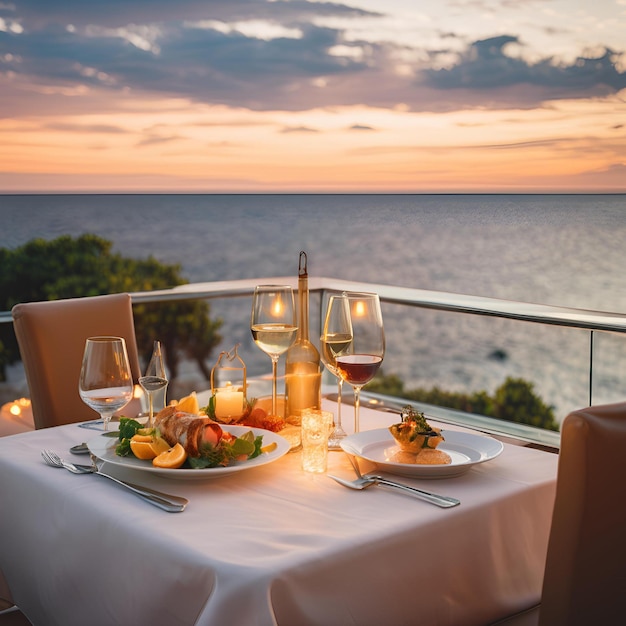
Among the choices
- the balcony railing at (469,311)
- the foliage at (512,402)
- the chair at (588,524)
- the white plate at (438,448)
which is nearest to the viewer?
the chair at (588,524)

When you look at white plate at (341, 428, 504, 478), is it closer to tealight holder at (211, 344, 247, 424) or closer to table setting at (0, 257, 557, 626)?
table setting at (0, 257, 557, 626)

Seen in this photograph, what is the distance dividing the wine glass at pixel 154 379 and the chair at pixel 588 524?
0.79 metres

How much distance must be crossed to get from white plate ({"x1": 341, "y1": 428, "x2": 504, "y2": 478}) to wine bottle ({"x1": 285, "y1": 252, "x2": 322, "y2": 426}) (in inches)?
6.5

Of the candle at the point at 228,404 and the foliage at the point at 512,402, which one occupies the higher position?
the candle at the point at 228,404

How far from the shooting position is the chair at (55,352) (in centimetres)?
252

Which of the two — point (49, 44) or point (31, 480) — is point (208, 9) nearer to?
point (49, 44)

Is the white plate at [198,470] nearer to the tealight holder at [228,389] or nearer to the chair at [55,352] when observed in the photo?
the tealight holder at [228,389]

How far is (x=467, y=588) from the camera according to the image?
1.42 metres

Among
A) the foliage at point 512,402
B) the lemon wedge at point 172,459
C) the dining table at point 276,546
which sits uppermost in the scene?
the lemon wedge at point 172,459

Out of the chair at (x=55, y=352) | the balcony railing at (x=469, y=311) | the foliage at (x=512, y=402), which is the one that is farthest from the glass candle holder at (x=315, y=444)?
the foliage at (x=512, y=402)

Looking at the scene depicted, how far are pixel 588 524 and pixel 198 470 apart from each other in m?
0.64

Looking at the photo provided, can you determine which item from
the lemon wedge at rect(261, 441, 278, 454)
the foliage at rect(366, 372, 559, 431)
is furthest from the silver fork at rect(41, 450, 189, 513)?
the foliage at rect(366, 372, 559, 431)

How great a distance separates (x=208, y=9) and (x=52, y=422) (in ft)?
40.5

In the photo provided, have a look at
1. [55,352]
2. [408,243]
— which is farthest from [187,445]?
[408,243]
